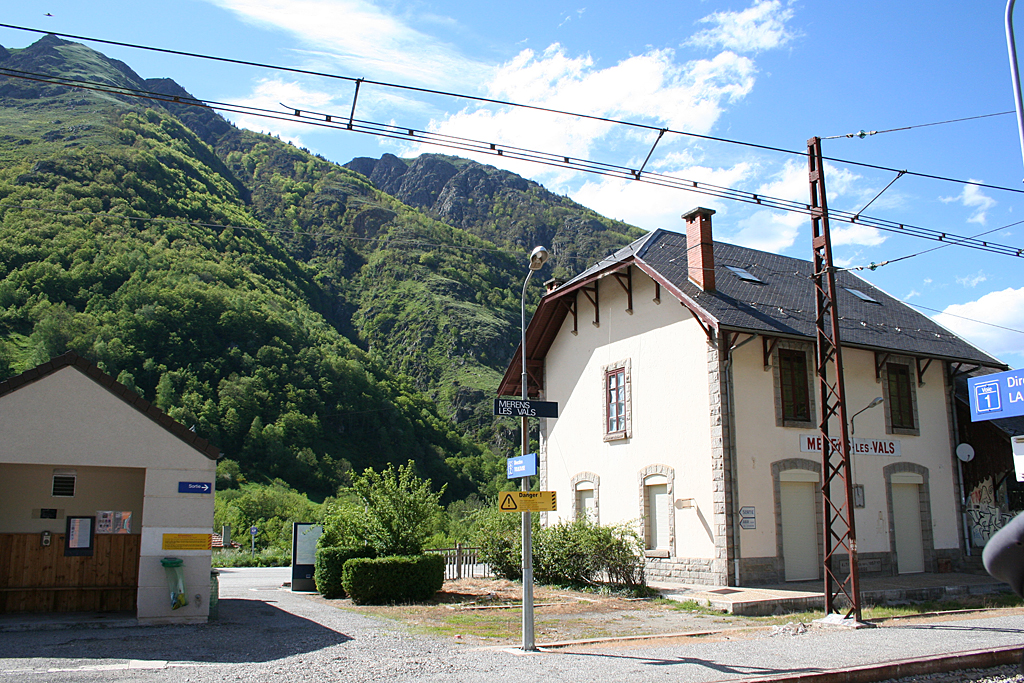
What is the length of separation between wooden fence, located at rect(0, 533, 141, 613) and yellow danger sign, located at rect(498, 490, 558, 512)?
7.51 metres

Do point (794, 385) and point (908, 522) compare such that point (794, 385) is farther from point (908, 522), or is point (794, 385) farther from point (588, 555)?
point (588, 555)

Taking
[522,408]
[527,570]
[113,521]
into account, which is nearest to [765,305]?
[522,408]

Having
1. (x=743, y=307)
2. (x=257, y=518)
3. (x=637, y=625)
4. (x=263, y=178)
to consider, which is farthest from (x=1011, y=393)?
(x=263, y=178)

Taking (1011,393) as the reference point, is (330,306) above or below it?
above

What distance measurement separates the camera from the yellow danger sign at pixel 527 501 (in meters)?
11.3

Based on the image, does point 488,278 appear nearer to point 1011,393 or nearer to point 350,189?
point 350,189

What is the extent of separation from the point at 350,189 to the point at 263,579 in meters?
132

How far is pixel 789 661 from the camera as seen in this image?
9.77 m

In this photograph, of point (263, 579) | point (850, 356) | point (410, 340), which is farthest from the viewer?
point (410, 340)

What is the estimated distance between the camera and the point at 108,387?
41.7 ft

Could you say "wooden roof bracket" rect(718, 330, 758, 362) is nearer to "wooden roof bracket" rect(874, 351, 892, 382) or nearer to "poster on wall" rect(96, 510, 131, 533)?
"wooden roof bracket" rect(874, 351, 892, 382)

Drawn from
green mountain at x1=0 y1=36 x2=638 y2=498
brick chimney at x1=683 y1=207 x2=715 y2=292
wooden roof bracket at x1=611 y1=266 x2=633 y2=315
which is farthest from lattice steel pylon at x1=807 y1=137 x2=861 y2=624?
green mountain at x1=0 y1=36 x2=638 y2=498

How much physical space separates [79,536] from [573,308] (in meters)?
14.2

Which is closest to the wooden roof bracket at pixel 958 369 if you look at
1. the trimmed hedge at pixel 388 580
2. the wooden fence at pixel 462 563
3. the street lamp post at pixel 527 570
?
the wooden fence at pixel 462 563
